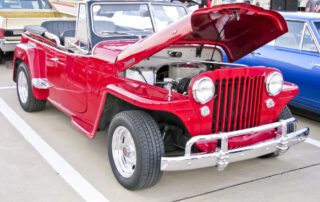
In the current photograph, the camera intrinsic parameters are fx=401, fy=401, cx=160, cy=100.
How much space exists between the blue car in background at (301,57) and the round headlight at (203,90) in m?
2.56

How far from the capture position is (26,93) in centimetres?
545

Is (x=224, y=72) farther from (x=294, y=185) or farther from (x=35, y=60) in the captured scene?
(x=35, y=60)

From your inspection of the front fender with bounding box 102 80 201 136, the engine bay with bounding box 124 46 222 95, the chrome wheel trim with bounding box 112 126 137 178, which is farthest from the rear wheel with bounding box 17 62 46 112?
the front fender with bounding box 102 80 201 136

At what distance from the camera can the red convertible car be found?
3.01m

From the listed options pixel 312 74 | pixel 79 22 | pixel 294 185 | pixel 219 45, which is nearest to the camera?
pixel 294 185

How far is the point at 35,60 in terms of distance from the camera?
5.08 m

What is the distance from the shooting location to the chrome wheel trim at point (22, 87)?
5.47 meters

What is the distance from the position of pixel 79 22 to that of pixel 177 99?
189 centimetres

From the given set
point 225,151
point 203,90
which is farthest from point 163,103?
point 225,151

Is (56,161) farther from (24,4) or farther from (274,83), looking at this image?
(24,4)

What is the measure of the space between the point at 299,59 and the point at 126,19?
7.96 feet

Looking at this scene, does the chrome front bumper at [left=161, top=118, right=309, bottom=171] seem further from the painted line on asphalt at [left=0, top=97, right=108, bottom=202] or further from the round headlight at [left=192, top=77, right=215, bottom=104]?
the painted line on asphalt at [left=0, top=97, right=108, bottom=202]

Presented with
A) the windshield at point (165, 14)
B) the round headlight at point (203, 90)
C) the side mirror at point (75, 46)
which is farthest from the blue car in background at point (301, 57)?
the side mirror at point (75, 46)

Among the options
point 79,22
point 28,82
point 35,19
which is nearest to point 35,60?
point 28,82
